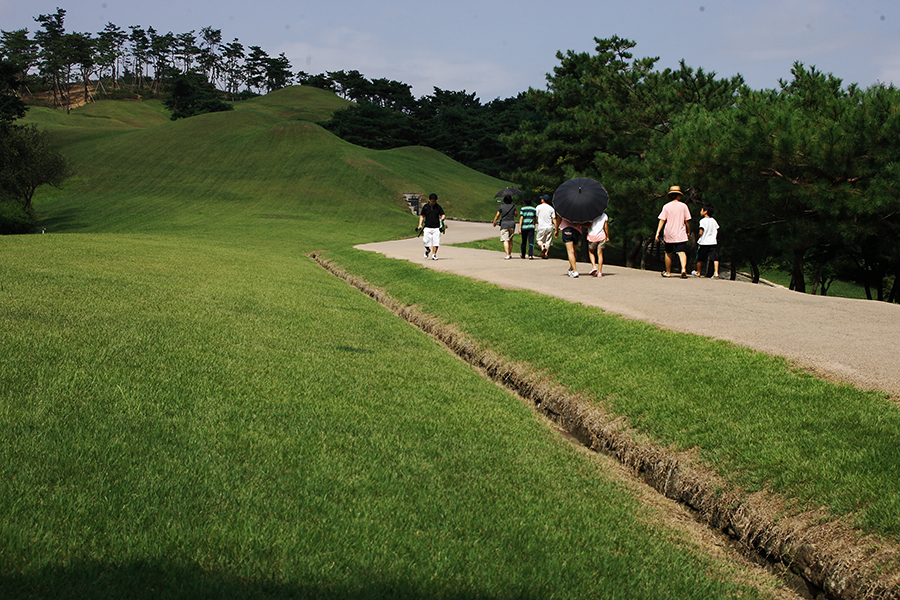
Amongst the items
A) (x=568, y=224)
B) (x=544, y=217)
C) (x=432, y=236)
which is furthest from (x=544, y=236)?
(x=568, y=224)

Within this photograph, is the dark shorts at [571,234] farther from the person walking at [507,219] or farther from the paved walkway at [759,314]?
the person walking at [507,219]

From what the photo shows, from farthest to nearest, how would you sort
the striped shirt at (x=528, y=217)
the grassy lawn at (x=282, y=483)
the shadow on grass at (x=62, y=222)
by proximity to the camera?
1. the shadow on grass at (x=62, y=222)
2. the striped shirt at (x=528, y=217)
3. the grassy lawn at (x=282, y=483)

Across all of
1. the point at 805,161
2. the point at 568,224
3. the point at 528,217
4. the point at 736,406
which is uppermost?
the point at 805,161

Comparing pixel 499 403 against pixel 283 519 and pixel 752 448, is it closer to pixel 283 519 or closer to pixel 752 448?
pixel 752 448

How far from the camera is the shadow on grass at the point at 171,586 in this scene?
9.26ft

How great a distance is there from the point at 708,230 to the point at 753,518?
43.1ft

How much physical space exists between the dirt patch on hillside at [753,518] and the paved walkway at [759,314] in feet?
7.16

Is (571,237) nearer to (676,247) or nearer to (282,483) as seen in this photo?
(676,247)

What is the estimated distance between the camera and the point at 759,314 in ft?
33.7

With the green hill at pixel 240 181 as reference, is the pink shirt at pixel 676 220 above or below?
below

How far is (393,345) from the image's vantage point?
9.16 m

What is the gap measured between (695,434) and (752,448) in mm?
547

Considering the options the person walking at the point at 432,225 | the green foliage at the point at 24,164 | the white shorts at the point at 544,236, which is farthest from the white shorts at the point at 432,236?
the green foliage at the point at 24,164

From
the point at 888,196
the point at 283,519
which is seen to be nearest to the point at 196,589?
the point at 283,519
